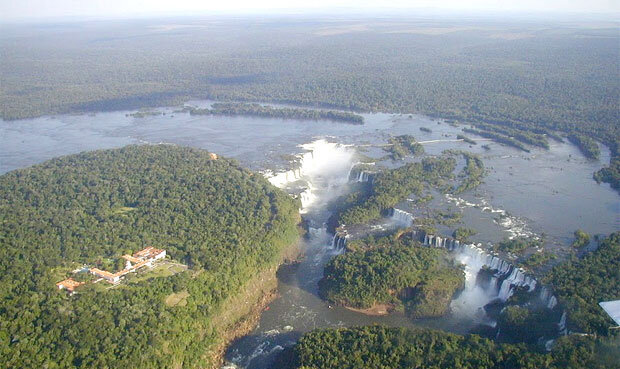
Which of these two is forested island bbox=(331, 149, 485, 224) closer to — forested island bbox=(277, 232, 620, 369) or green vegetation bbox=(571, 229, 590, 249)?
forested island bbox=(277, 232, 620, 369)

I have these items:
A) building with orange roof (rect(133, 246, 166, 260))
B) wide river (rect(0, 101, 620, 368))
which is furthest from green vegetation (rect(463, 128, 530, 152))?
building with orange roof (rect(133, 246, 166, 260))

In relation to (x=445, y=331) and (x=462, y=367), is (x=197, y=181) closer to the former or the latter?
(x=445, y=331)

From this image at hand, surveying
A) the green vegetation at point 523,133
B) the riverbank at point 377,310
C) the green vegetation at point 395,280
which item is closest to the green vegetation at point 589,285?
the green vegetation at point 395,280

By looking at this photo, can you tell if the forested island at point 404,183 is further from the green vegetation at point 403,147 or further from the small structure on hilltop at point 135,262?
the small structure on hilltop at point 135,262

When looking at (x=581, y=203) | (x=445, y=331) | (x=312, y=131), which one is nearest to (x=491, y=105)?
(x=312, y=131)

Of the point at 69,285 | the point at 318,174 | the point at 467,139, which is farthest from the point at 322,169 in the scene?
the point at 69,285
